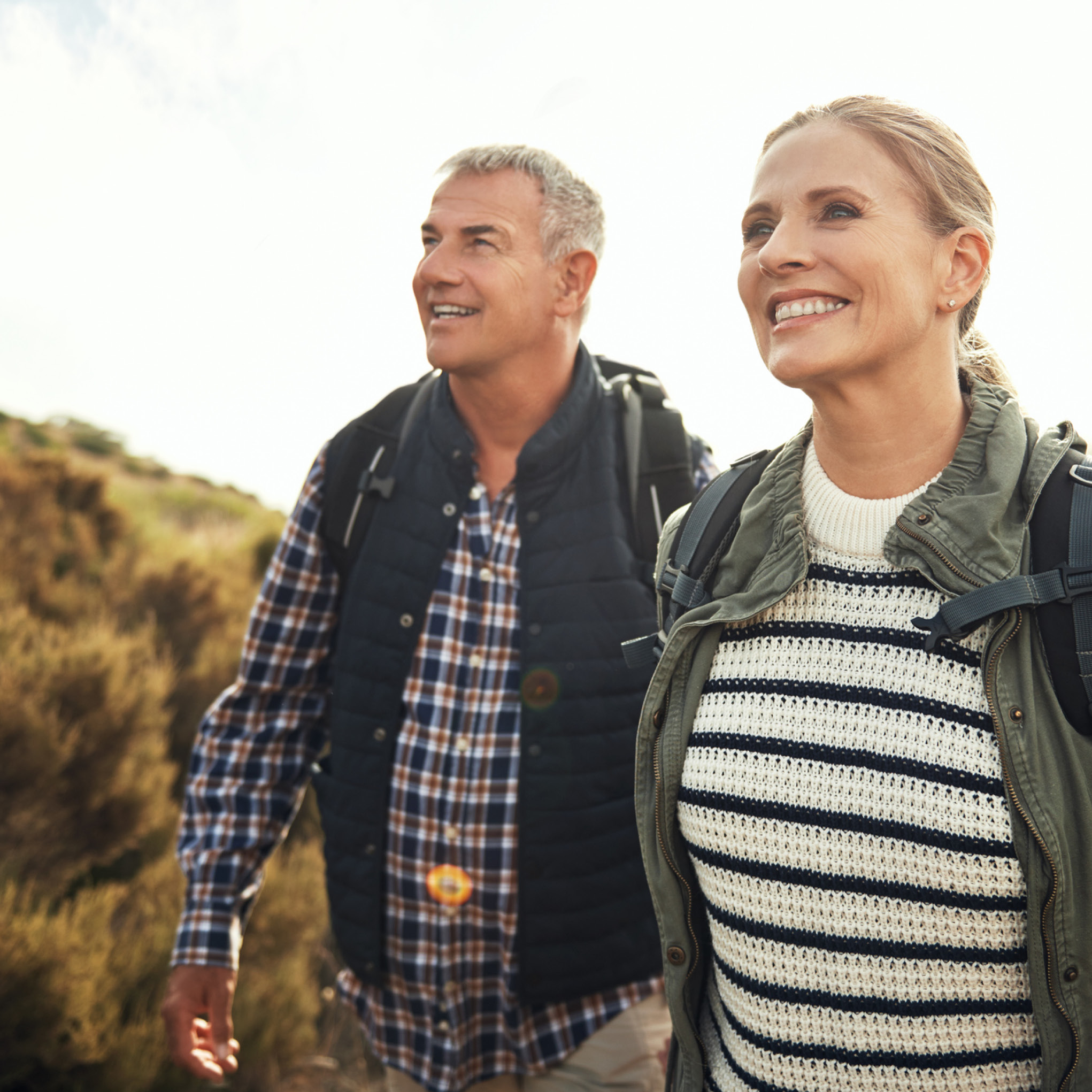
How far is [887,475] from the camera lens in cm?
152

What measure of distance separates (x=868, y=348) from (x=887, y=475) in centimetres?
23

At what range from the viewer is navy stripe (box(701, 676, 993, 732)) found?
1294 millimetres

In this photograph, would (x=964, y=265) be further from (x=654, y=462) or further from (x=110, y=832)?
(x=110, y=832)

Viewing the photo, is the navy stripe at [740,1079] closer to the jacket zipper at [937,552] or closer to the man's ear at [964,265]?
the jacket zipper at [937,552]

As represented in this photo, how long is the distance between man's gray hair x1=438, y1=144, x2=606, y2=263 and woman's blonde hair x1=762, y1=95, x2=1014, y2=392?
3.53ft

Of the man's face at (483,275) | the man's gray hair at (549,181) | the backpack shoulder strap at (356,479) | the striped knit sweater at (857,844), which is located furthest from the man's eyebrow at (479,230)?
the striped knit sweater at (857,844)

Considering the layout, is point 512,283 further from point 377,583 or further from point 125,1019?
point 125,1019

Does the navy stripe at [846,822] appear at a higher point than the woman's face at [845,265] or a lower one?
lower

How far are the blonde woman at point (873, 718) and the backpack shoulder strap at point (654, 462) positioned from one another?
2.06 ft

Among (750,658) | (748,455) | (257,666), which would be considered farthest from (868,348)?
(257,666)

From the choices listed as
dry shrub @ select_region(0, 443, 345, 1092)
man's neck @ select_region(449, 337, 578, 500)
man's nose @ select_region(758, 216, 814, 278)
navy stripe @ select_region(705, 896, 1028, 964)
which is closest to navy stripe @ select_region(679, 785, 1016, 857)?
navy stripe @ select_region(705, 896, 1028, 964)

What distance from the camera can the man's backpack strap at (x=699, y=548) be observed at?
1616mm

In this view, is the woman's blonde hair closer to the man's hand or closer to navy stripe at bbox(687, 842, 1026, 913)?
navy stripe at bbox(687, 842, 1026, 913)

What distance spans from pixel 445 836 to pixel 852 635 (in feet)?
3.96
